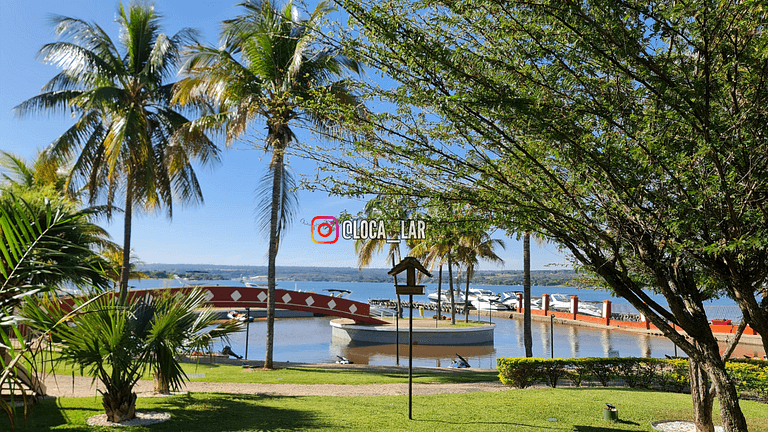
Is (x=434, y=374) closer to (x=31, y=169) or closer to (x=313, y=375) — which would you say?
(x=313, y=375)

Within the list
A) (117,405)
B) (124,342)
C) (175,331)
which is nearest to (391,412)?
(175,331)

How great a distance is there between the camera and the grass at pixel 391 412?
23.6 feet

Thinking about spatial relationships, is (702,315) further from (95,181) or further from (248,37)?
(95,181)

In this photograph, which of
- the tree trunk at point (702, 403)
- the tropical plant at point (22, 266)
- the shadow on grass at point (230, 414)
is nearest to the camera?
the tropical plant at point (22, 266)

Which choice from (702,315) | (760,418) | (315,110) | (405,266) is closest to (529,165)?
(315,110)

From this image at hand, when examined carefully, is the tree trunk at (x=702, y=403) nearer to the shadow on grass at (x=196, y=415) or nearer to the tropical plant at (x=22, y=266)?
the shadow on grass at (x=196, y=415)

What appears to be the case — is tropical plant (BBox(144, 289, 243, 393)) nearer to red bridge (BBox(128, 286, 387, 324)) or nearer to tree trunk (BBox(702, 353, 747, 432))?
tree trunk (BBox(702, 353, 747, 432))

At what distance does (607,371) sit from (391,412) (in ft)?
25.5

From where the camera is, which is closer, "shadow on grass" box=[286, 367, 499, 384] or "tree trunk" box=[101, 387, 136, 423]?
"tree trunk" box=[101, 387, 136, 423]

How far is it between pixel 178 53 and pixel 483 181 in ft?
52.6

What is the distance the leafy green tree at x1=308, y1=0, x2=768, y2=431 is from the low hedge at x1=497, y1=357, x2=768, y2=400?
8154 millimetres

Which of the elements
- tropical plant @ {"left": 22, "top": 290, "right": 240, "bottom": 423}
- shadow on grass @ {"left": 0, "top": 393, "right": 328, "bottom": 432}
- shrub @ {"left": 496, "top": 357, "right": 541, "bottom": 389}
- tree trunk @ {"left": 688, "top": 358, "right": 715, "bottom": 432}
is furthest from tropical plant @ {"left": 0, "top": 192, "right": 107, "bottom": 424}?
shrub @ {"left": 496, "top": 357, "right": 541, "bottom": 389}

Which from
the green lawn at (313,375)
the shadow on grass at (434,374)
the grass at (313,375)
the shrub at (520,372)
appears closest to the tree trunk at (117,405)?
the grass at (313,375)

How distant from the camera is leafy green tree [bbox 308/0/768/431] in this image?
377cm
